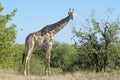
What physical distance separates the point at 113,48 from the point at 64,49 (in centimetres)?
5395

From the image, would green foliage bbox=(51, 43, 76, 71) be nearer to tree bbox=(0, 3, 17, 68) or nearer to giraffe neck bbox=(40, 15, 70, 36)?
tree bbox=(0, 3, 17, 68)

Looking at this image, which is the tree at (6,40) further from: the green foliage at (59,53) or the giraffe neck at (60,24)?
the green foliage at (59,53)

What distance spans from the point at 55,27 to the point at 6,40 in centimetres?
1231

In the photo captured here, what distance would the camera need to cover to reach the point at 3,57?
1201 inches

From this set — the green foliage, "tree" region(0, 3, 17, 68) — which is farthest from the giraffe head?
the green foliage

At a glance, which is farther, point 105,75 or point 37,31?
point 37,31

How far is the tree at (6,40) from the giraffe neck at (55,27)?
11.6 metres

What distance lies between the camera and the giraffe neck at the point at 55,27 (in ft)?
56.7

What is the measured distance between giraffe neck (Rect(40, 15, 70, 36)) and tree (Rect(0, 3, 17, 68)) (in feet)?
38.0

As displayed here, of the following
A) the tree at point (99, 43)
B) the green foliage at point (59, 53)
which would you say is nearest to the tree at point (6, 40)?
the tree at point (99, 43)

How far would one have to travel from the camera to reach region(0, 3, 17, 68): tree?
1132 inches

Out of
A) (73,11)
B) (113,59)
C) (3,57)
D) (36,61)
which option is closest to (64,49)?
(36,61)

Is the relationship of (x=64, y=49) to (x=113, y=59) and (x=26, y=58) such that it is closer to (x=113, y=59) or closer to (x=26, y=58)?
(x=113, y=59)

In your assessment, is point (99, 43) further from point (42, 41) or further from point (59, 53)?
point (59, 53)
